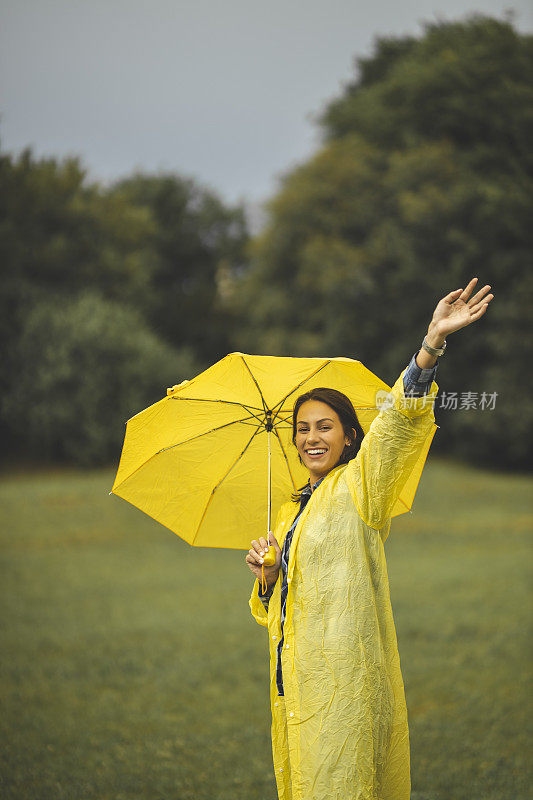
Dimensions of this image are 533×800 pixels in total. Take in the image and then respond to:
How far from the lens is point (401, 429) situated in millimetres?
1978

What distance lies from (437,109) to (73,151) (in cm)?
1038

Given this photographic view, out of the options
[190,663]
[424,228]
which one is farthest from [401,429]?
[424,228]

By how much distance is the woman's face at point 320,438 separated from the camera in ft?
7.50

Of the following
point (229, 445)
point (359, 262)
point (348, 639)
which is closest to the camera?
point (348, 639)

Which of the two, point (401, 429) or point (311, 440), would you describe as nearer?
point (401, 429)

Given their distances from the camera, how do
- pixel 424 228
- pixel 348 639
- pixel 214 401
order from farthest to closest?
pixel 424 228 → pixel 214 401 → pixel 348 639

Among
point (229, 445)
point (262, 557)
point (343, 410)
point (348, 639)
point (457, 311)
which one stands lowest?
point (348, 639)

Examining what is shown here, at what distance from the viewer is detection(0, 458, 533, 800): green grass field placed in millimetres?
4164

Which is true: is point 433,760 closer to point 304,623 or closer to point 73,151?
point 304,623

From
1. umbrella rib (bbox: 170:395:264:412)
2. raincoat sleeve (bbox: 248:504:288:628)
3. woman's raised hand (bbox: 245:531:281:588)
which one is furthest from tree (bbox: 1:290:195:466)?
woman's raised hand (bbox: 245:531:281:588)

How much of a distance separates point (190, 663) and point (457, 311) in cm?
554

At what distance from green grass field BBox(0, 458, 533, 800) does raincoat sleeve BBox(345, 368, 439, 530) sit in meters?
2.35

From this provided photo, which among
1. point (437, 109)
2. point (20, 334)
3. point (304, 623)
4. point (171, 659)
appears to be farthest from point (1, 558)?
point (437, 109)

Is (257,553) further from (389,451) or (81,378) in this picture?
(81,378)
